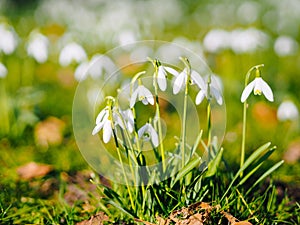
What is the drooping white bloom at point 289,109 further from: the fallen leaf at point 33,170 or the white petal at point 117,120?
the white petal at point 117,120

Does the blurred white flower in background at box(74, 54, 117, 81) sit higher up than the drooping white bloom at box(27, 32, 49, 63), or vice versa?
the drooping white bloom at box(27, 32, 49, 63)

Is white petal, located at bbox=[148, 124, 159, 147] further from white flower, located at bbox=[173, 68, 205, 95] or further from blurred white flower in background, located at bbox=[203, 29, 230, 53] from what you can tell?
blurred white flower in background, located at bbox=[203, 29, 230, 53]

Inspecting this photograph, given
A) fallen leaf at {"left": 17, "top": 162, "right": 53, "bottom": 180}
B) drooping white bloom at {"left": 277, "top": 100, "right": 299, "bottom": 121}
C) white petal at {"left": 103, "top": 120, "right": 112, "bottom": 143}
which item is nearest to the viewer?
white petal at {"left": 103, "top": 120, "right": 112, "bottom": 143}

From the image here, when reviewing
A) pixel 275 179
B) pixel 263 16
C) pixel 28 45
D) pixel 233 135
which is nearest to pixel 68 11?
pixel 263 16

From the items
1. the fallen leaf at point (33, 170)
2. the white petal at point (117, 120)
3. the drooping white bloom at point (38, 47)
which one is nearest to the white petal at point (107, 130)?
the white petal at point (117, 120)

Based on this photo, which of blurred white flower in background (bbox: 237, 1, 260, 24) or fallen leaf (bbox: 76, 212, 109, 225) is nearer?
fallen leaf (bbox: 76, 212, 109, 225)

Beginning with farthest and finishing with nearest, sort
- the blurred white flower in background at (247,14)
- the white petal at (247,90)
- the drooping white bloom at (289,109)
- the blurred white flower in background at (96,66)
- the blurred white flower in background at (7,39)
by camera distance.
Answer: the blurred white flower in background at (247,14) → the blurred white flower in background at (96,66) → the drooping white bloom at (289,109) → the blurred white flower in background at (7,39) → the white petal at (247,90)

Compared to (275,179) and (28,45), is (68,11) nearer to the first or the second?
(28,45)

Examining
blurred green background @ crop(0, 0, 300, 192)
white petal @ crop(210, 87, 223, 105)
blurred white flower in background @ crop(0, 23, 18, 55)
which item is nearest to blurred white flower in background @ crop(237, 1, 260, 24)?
blurred green background @ crop(0, 0, 300, 192)
